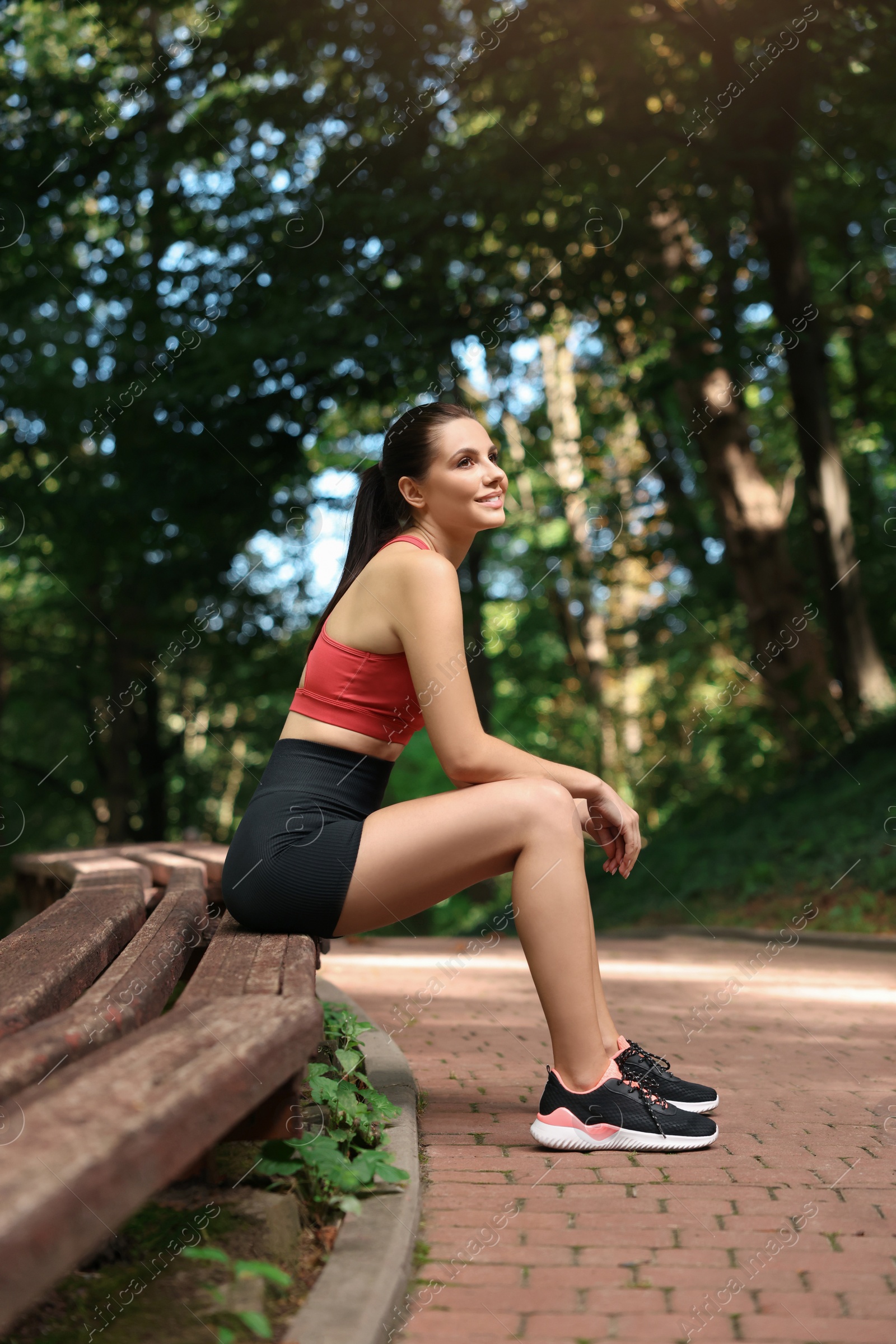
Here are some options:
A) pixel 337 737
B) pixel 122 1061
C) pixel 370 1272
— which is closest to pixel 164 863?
pixel 337 737

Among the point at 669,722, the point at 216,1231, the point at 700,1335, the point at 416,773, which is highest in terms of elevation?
the point at 216,1231

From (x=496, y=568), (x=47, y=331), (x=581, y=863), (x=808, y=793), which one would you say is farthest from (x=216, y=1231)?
(x=496, y=568)

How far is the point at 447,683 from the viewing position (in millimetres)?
3219

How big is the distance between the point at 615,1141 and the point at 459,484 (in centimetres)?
188

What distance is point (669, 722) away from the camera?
67.7 feet

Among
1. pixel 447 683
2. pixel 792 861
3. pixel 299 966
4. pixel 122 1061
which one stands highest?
pixel 447 683

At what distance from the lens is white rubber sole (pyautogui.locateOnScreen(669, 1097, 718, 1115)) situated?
3.41 meters

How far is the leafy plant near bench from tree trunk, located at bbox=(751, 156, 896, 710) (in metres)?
10.5

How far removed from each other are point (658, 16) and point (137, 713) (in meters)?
12.0

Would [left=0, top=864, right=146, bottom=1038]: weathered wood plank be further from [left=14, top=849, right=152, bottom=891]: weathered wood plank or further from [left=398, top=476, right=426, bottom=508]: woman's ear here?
[left=398, top=476, right=426, bottom=508]: woman's ear

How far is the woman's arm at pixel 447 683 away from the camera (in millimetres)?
3230

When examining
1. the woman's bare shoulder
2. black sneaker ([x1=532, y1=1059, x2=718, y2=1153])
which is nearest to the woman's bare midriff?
the woman's bare shoulder

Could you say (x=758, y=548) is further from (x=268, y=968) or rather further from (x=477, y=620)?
(x=268, y=968)

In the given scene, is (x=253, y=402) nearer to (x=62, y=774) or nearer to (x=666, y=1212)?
→ (x=62, y=774)
